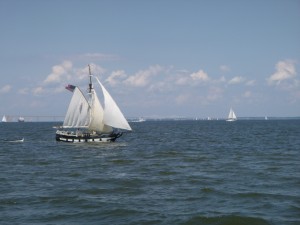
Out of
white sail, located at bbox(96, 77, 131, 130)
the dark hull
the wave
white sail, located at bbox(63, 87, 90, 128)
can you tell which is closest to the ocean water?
the wave

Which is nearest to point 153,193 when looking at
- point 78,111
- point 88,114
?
point 88,114

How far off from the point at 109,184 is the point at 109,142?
4530 cm

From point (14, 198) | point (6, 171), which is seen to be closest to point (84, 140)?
point (6, 171)

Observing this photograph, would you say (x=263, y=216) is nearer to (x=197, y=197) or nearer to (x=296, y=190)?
(x=197, y=197)

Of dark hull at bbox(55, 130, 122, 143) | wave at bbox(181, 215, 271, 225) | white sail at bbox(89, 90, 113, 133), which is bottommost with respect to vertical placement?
wave at bbox(181, 215, 271, 225)

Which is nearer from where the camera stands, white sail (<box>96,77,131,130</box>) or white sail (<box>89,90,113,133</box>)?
white sail (<box>96,77,131,130</box>)

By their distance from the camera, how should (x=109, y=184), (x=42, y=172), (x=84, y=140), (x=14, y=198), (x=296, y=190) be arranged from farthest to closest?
1. (x=84, y=140)
2. (x=42, y=172)
3. (x=109, y=184)
4. (x=296, y=190)
5. (x=14, y=198)

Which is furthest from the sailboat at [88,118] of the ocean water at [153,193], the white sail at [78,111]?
the ocean water at [153,193]

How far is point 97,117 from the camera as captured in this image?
243 ft

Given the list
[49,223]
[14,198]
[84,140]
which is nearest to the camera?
[49,223]

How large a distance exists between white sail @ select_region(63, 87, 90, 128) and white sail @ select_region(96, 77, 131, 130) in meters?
5.81

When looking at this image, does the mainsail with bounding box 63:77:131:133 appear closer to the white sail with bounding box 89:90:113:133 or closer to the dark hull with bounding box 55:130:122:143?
the white sail with bounding box 89:90:113:133

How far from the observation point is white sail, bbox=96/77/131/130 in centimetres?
7088

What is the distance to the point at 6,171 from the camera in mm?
38594
